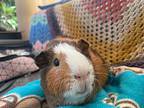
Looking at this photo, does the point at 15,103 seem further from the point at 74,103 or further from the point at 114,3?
the point at 114,3

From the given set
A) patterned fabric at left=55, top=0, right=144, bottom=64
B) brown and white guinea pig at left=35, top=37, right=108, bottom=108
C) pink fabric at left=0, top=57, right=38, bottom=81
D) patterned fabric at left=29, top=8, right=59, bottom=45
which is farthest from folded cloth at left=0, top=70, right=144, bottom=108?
patterned fabric at left=29, top=8, right=59, bottom=45

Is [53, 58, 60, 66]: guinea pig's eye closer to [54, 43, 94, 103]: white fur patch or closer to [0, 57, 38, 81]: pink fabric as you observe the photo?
[54, 43, 94, 103]: white fur patch

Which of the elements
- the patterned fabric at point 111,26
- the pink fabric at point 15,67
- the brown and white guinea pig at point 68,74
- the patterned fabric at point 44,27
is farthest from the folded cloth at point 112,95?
the patterned fabric at point 44,27

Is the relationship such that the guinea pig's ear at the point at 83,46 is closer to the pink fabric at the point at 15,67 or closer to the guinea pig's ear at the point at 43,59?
the guinea pig's ear at the point at 43,59

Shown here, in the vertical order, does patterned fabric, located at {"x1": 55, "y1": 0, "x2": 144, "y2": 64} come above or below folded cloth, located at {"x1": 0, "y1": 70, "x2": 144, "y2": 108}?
above

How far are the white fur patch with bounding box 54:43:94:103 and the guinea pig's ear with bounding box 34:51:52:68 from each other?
0.03 m

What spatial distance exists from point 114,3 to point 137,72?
1.25 feet

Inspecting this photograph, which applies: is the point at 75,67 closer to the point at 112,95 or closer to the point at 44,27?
the point at 112,95

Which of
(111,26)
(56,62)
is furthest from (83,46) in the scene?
(111,26)

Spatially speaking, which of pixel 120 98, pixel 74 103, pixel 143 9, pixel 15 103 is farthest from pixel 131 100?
pixel 143 9

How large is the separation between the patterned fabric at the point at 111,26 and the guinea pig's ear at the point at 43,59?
1.26 feet

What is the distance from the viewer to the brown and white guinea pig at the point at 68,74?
67 cm

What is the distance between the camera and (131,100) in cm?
79

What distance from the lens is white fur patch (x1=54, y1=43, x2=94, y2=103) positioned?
67 cm
